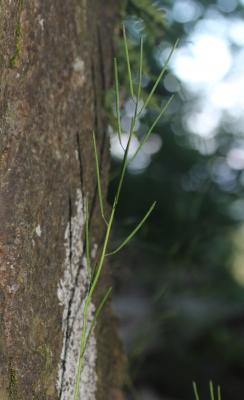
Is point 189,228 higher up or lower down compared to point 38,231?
lower down

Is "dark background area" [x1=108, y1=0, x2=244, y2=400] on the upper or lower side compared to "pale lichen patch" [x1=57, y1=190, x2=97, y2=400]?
lower

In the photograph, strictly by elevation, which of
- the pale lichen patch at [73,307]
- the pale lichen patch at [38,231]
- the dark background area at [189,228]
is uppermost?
the pale lichen patch at [38,231]

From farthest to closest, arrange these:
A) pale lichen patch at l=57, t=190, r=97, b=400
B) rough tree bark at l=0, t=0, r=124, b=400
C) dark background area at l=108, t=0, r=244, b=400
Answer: dark background area at l=108, t=0, r=244, b=400 → pale lichen patch at l=57, t=190, r=97, b=400 → rough tree bark at l=0, t=0, r=124, b=400

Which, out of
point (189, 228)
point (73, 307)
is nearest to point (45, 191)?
point (73, 307)

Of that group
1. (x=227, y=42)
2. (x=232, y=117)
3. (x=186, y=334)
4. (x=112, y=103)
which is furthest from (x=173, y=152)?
(x=112, y=103)

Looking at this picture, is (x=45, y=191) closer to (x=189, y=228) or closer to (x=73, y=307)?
(x=73, y=307)

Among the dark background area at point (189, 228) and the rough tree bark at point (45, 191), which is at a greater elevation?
the rough tree bark at point (45, 191)

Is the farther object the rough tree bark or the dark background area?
the dark background area
